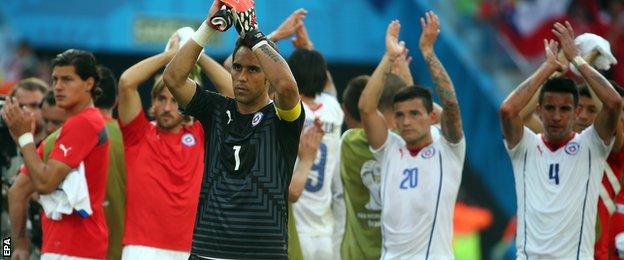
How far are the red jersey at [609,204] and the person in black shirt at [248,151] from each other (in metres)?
3.18

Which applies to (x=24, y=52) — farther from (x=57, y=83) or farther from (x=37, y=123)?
(x=57, y=83)

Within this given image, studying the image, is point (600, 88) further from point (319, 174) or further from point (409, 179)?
point (319, 174)

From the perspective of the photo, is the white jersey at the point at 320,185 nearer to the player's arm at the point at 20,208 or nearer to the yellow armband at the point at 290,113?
the player's arm at the point at 20,208

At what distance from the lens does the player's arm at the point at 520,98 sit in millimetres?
9742

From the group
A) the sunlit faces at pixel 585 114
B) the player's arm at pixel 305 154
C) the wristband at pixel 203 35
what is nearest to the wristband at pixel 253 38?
the wristband at pixel 203 35

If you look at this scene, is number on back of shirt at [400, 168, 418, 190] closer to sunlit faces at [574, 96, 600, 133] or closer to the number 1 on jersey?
sunlit faces at [574, 96, 600, 133]

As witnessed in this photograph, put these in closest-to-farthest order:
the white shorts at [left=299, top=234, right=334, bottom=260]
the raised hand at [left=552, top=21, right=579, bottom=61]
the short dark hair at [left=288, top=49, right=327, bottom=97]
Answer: the raised hand at [left=552, top=21, right=579, bottom=61] → the short dark hair at [left=288, top=49, right=327, bottom=97] → the white shorts at [left=299, top=234, right=334, bottom=260]

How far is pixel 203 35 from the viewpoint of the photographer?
7.93 metres

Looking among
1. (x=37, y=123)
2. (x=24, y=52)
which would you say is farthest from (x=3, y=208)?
(x=24, y=52)

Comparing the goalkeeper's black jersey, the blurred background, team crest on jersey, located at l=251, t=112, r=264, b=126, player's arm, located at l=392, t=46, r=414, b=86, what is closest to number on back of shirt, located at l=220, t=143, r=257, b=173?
the goalkeeper's black jersey

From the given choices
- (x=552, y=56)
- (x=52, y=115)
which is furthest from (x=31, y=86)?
(x=552, y=56)

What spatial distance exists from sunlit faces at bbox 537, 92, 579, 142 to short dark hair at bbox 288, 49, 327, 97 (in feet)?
7.04

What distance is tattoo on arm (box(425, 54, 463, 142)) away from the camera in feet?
33.1

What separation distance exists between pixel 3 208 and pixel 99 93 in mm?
2396
